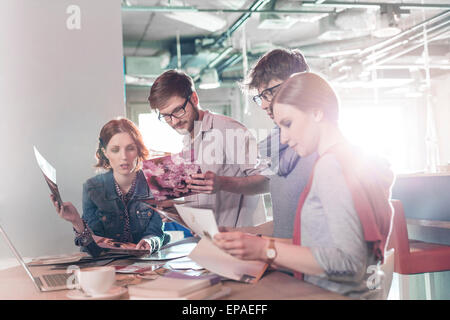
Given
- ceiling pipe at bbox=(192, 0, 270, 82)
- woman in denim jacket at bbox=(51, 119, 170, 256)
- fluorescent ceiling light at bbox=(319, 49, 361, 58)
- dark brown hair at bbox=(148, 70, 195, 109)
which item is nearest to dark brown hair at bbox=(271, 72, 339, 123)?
dark brown hair at bbox=(148, 70, 195, 109)

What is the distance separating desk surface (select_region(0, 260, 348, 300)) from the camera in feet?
3.70

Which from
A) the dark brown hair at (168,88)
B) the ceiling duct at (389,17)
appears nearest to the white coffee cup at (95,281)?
the dark brown hair at (168,88)

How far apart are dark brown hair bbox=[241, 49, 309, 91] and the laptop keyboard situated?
933mm

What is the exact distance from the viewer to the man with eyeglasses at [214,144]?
1903mm

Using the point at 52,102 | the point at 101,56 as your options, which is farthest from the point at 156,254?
the point at 101,56

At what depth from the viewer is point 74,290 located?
127 centimetres

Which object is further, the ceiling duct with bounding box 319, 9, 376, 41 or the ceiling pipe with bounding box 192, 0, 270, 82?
the ceiling duct with bounding box 319, 9, 376, 41

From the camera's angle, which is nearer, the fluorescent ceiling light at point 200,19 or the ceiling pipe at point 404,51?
the fluorescent ceiling light at point 200,19

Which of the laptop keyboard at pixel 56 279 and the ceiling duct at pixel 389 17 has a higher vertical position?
the ceiling duct at pixel 389 17

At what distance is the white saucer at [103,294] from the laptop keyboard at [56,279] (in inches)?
6.0

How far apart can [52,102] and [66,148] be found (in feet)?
0.83

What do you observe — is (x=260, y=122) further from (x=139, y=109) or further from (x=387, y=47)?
(x=387, y=47)

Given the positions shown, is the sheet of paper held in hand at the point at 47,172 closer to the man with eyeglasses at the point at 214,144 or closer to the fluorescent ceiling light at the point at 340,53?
the man with eyeglasses at the point at 214,144

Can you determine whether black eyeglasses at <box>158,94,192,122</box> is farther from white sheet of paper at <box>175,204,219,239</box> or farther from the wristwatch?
the wristwatch
